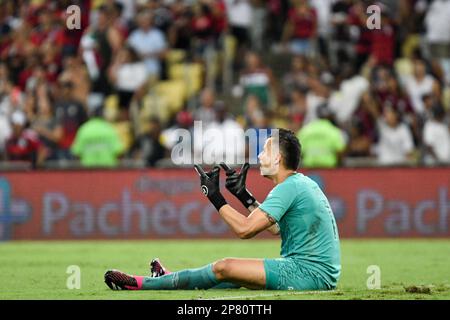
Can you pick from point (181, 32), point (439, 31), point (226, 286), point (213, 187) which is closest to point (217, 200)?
point (213, 187)

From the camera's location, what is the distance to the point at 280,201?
1107cm

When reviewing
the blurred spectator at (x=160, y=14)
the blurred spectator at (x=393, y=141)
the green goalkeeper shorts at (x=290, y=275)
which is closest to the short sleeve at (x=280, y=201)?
the green goalkeeper shorts at (x=290, y=275)

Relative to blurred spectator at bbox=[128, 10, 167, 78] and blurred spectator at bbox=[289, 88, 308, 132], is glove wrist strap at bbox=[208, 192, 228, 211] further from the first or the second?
blurred spectator at bbox=[128, 10, 167, 78]

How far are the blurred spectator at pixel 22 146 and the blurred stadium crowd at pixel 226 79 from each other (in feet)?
0.09

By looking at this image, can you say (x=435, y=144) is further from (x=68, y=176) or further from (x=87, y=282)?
(x=87, y=282)

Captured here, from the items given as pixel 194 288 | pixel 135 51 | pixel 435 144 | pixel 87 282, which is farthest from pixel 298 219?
pixel 135 51

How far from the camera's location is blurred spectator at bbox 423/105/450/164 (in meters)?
Answer: 22.7

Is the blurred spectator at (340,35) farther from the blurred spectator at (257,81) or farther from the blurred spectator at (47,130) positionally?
the blurred spectator at (47,130)

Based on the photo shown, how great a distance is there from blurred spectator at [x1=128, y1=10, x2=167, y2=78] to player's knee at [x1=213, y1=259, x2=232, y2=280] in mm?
13472

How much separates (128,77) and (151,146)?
2033 mm

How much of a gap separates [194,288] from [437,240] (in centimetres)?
1046

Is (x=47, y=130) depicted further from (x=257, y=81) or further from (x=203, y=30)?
(x=257, y=81)

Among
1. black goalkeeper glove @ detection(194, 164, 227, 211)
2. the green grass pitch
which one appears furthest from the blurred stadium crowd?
black goalkeeper glove @ detection(194, 164, 227, 211)

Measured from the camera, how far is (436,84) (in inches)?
928
